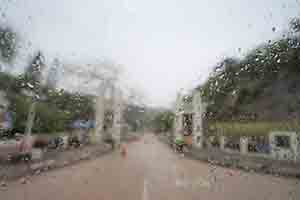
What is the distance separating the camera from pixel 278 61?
10.4 feet

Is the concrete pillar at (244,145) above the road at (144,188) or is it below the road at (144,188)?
above

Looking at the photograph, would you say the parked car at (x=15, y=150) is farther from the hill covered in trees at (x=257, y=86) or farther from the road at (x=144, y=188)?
the hill covered in trees at (x=257, y=86)

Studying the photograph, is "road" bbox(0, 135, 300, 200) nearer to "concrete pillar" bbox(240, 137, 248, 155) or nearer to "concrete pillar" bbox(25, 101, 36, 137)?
"concrete pillar" bbox(25, 101, 36, 137)

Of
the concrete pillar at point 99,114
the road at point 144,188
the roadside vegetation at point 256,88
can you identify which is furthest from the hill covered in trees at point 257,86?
the concrete pillar at point 99,114

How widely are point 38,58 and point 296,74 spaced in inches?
193

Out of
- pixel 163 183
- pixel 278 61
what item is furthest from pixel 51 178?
pixel 278 61

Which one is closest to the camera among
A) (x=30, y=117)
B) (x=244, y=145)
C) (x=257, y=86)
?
(x=257, y=86)

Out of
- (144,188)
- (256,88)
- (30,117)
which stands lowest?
(144,188)

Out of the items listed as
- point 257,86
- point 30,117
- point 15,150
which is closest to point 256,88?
point 257,86


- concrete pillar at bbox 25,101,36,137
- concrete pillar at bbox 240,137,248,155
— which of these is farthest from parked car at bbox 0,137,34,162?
concrete pillar at bbox 240,137,248,155

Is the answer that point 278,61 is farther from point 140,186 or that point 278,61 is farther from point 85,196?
point 85,196

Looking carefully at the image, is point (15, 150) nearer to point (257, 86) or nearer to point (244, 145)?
point (257, 86)

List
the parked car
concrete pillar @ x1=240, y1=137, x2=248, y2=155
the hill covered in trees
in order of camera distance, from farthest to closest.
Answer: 1. concrete pillar @ x1=240, y1=137, x2=248, y2=155
2. the parked car
3. the hill covered in trees

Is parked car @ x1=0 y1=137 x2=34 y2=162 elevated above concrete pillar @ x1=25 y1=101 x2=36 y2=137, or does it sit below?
below
